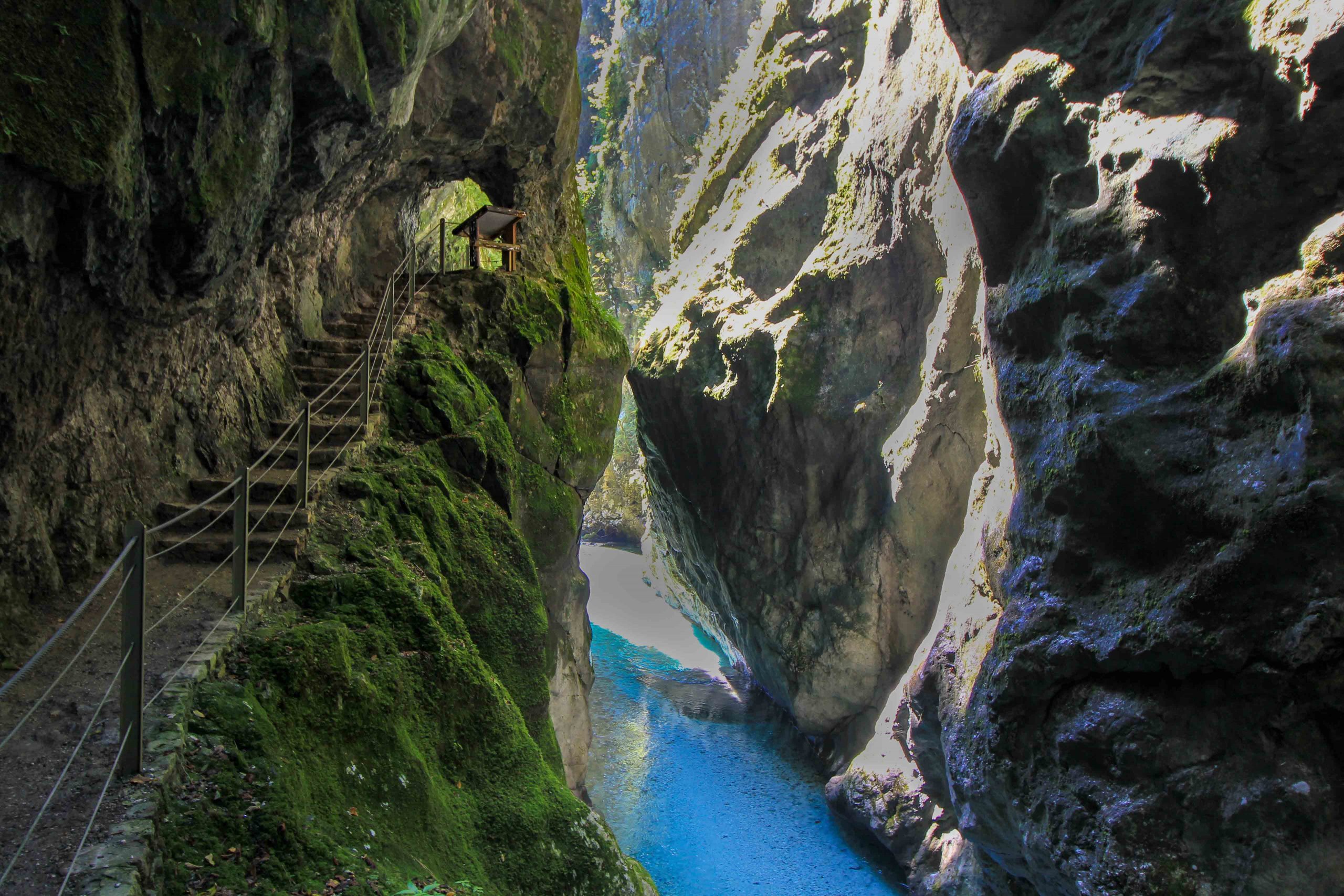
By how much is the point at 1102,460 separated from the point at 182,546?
8223mm

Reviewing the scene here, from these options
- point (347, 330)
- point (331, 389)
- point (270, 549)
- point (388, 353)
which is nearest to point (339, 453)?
point (270, 549)

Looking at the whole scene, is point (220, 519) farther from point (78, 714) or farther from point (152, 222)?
point (78, 714)

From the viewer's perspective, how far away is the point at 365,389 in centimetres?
805

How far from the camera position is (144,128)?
461 cm

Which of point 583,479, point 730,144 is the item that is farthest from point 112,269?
point 730,144

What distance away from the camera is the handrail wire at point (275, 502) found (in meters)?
5.75

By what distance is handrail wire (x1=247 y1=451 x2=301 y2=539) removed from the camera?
5.75m

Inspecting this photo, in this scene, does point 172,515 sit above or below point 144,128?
below

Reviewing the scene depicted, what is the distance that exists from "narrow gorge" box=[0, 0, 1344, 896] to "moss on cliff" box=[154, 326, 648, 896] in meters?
0.04

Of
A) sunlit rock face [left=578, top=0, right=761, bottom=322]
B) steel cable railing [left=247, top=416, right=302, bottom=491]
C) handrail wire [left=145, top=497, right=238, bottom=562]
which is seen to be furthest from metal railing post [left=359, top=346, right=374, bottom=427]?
sunlit rock face [left=578, top=0, right=761, bottom=322]

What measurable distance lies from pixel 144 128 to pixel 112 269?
2.69 ft

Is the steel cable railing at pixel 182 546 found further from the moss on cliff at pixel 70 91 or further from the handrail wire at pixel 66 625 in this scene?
the moss on cliff at pixel 70 91

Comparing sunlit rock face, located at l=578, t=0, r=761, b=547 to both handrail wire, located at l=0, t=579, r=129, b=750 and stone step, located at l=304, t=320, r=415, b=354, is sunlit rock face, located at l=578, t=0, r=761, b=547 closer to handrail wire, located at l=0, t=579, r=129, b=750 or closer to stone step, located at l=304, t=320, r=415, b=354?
stone step, located at l=304, t=320, r=415, b=354

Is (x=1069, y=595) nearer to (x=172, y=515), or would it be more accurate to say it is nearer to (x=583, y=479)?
(x=583, y=479)
